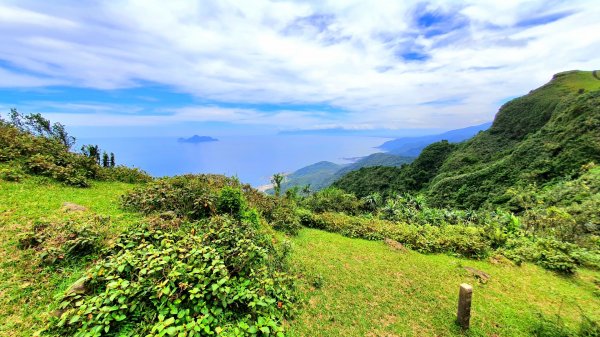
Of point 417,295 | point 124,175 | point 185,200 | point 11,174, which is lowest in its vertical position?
point 417,295

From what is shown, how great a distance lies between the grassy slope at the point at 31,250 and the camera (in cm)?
394

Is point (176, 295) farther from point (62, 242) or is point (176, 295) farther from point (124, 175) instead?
point (124, 175)

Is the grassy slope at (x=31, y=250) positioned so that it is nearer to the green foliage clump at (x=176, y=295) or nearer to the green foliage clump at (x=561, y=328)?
the green foliage clump at (x=176, y=295)

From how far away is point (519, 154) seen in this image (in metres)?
42.3

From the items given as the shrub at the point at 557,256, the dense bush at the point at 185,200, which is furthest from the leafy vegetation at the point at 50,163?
the shrub at the point at 557,256

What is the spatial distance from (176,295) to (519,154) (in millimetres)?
54078

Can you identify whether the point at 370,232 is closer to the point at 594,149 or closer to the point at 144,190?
the point at 144,190

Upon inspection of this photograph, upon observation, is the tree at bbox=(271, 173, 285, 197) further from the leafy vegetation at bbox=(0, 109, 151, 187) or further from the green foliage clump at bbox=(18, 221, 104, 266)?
the green foliage clump at bbox=(18, 221, 104, 266)

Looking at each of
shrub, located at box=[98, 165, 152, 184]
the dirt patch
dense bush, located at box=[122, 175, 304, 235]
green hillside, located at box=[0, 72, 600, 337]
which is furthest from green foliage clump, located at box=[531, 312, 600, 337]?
shrub, located at box=[98, 165, 152, 184]

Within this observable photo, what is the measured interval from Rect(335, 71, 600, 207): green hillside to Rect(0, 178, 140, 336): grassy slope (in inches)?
1429

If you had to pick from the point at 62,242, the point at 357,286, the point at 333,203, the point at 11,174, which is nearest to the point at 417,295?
the point at 357,286

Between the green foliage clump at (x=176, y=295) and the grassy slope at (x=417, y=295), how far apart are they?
4.91 ft

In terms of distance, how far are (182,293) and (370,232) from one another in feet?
33.3

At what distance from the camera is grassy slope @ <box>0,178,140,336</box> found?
12.9 feet
